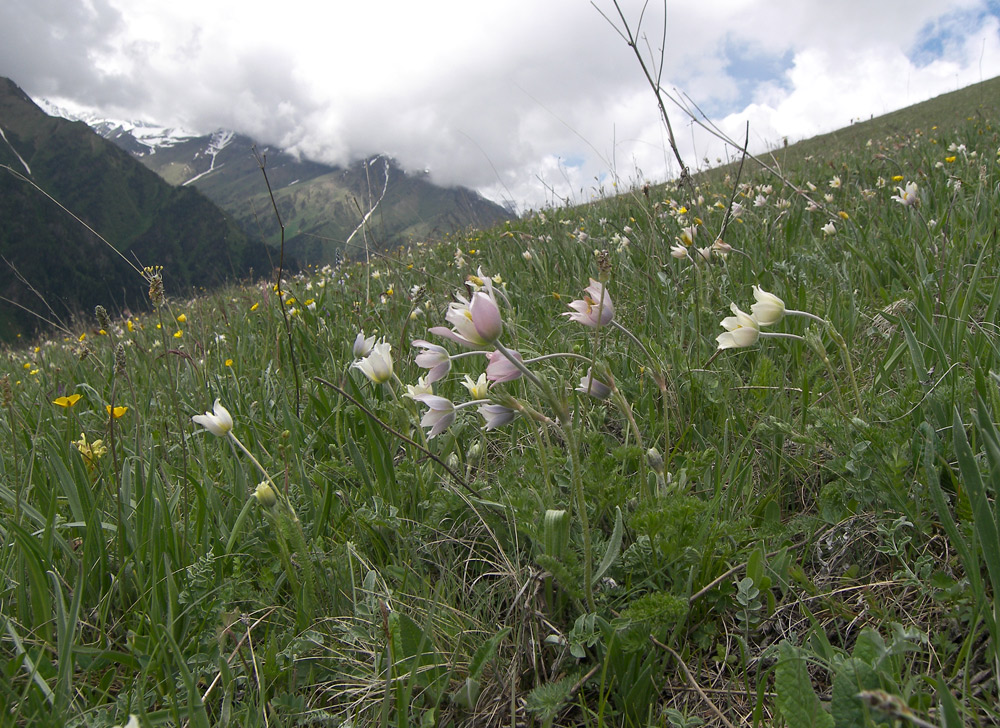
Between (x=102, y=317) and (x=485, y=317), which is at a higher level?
(x=102, y=317)

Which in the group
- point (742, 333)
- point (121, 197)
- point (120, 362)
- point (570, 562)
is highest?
point (121, 197)

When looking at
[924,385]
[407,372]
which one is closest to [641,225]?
[407,372]

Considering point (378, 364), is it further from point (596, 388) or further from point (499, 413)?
point (596, 388)

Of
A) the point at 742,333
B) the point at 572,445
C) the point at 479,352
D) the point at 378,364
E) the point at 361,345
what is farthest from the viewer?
the point at 361,345

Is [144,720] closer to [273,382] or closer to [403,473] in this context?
[403,473]

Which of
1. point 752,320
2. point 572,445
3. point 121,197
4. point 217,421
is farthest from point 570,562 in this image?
point 121,197

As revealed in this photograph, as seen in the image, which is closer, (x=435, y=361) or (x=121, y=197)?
(x=435, y=361)

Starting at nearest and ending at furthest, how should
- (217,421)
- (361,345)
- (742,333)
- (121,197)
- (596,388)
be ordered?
1. (596,388)
2. (742,333)
3. (217,421)
4. (361,345)
5. (121,197)

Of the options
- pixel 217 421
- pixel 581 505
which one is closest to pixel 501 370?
pixel 581 505

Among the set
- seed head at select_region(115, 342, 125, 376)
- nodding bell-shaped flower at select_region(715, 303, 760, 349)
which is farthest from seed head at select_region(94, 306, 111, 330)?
nodding bell-shaped flower at select_region(715, 303, 760, 349)

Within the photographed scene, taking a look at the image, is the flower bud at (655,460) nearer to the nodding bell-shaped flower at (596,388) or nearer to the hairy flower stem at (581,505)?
the nodding bell-shaped flower at (596,388)

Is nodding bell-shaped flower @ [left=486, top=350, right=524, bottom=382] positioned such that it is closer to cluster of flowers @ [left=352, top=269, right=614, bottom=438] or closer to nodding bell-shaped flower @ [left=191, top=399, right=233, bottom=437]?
cluster of flowers @ [left=352, top=269, right=614, bottom=438]

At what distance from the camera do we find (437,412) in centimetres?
150

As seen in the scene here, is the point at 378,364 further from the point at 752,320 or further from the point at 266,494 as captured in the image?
the point at 752,320
